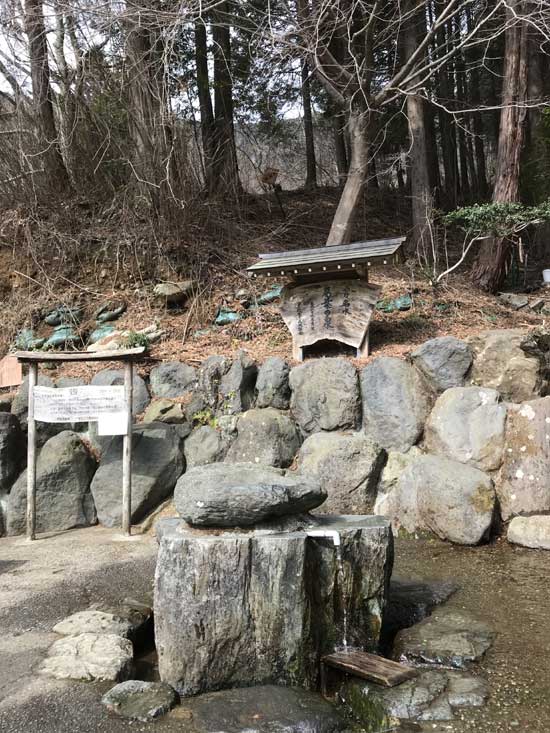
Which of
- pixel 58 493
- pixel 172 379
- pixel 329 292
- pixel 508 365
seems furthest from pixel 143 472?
pixel 508 365

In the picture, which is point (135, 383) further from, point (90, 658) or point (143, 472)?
point (90, 658)

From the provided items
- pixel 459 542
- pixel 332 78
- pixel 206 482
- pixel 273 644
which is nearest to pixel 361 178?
pixel 332 78

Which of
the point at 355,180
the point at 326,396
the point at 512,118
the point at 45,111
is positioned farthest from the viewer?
the point at 45,111

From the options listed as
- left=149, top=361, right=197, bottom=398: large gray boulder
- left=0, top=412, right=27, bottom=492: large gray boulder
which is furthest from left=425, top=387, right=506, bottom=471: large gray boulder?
left=0, top=412, right=27, bottom=492: large gray boulder

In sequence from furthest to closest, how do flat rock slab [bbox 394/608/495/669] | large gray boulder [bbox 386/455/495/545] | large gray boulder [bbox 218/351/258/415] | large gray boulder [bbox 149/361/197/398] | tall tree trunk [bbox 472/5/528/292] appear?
tall tree trunk [bbox 472/5/528/292] < large gray boulder [bbox 149/361/197/398] < large gray boulder [bbox 218/351/258/415] < large gray boulder [bbox 386/455/495/545] < flat rock slab [bbox 394/608/495/669]

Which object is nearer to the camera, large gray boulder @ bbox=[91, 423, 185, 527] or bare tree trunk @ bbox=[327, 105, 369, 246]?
large gray boulder @ bbox=[91, 423, 185, 527]

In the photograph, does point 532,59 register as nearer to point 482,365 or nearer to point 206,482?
point 482,365

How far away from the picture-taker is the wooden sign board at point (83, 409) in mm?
6406

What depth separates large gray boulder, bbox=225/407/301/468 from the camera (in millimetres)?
6523

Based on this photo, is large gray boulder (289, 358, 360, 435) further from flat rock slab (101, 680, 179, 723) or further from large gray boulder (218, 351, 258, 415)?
flat rock slab (101, 680, 179, 723)

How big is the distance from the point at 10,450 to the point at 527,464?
589 cm

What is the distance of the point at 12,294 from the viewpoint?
1023 centimetres

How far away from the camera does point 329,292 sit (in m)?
7.41

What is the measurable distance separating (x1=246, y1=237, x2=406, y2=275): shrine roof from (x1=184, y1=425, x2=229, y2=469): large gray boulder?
2.11 meters
